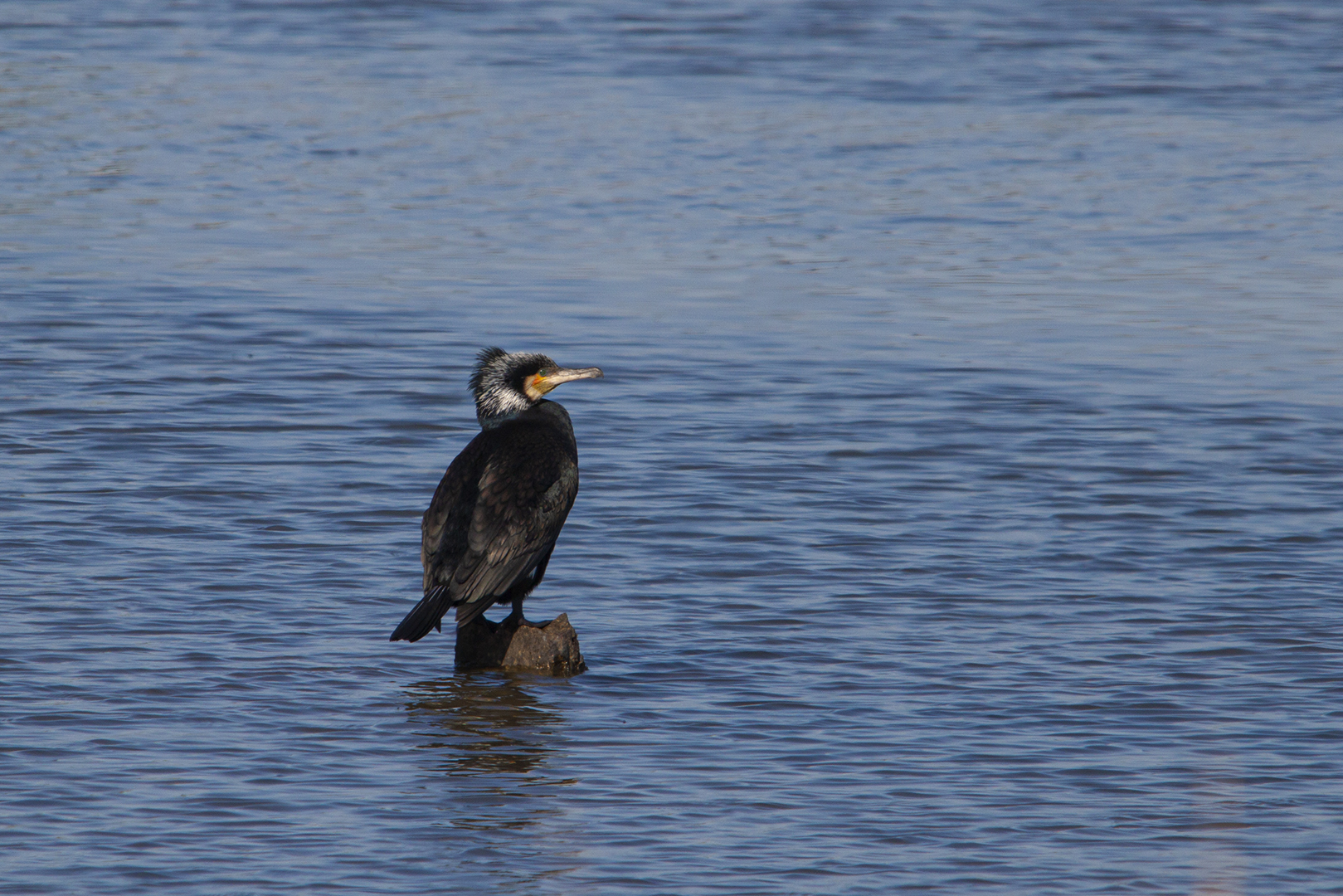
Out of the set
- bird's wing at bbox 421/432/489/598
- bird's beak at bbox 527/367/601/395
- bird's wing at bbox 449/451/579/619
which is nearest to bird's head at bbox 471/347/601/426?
bird's beak at bbox 527/367/601/395

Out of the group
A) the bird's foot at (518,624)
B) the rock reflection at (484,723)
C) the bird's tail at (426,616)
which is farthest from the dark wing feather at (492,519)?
the rock reflection at (484,723)

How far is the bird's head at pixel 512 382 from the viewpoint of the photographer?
28.3 feet

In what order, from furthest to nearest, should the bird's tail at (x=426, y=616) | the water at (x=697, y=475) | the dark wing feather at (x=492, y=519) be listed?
the dark wing feather at (x=492, y=519) < the bird's tail at (x=426, y=616) < the water at (x=697, y=475)

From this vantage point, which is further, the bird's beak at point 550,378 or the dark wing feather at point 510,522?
the bird's beak at point 550,378

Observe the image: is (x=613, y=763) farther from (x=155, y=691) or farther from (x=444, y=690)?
(x=155, y=691)

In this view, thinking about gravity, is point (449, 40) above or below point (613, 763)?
above

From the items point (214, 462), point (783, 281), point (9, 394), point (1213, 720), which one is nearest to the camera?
point (1213, 720)

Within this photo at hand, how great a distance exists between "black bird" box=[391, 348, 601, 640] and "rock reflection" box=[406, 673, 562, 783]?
274 mm

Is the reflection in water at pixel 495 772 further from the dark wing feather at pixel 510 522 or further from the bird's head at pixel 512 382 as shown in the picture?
the bird's head at pixel 512 382

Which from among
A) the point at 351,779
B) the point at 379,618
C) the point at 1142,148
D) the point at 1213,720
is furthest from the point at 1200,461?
the point at 1142,148

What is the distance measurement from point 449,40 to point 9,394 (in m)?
14.8

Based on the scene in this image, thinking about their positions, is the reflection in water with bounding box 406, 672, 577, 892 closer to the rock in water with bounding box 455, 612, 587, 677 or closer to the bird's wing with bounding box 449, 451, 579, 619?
the rock in water with bounding box 455, 612, 587, 677

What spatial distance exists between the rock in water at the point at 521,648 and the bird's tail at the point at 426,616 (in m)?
0.35

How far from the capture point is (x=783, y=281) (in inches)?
617
